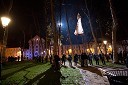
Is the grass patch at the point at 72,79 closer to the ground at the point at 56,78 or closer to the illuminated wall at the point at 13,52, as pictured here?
the ground at the point at 56,78

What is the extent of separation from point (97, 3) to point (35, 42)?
48395 mm

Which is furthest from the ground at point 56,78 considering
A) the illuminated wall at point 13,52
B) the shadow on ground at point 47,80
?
the illuminated wall at point 13,52

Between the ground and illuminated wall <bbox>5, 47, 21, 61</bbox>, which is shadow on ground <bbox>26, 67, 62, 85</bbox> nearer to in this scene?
the ground

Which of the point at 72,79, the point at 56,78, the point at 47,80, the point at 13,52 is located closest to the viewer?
the point at 47,80

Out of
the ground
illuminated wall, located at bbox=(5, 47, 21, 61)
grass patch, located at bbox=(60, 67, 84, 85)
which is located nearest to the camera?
grass patch, located at bbox=(60, 67, 84, 85)

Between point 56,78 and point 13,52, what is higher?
point 13,52

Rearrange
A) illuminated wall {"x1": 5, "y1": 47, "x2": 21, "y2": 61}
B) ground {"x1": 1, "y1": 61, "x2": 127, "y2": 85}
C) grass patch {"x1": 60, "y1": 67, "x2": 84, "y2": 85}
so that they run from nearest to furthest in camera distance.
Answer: grass patch {"x1": 60, "y1": 67, "x2": 84, "y2": 85} → ground {"x1": 1, "y1": 61, "x2": 127, "y2": 85} → illuminated wall {"x1": 5, "y1": 47, "x2": 21, "y2": 61}

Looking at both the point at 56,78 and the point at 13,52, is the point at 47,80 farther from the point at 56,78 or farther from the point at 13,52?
the point at 13,52

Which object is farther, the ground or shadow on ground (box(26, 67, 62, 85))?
the ground

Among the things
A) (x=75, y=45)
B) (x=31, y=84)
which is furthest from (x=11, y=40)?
(x=31, y=84)

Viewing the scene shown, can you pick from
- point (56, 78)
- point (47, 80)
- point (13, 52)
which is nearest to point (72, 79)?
point (56, 78)

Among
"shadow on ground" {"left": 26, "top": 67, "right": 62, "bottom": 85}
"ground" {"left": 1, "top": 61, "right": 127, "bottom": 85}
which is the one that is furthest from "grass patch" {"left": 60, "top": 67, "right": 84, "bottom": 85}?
"shadow on ground" {"left": 26, "top": 67, "right": 62, "bottom": 85}

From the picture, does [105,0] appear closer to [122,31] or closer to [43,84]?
[122,31]

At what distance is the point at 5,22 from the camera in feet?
43.5
